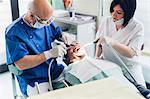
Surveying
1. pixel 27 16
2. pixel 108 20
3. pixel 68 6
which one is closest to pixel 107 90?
pixel 27 16

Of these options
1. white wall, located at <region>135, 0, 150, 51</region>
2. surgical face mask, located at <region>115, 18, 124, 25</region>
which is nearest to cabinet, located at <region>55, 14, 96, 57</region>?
white wall, located at <region>135, 0, 150, 51</region>

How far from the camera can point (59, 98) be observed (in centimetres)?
103

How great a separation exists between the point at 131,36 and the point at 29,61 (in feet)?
2.91

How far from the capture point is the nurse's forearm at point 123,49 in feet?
5.81

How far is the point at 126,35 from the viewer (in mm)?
1929

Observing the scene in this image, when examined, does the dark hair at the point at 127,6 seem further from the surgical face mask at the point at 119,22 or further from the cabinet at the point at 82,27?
the cabinet at the point at 82,27

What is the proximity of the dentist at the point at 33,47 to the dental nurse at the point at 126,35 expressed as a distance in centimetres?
43

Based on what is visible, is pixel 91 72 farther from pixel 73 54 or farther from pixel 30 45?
pixel 30 45

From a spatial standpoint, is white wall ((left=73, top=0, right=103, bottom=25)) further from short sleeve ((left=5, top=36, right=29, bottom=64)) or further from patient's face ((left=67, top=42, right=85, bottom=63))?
short sleeve ((left=5, top=36, right=29, bottom=64))

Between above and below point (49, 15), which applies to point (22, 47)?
below

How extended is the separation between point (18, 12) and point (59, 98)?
2.45 meters

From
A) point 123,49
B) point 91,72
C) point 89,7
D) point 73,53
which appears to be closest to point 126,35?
point 123,49

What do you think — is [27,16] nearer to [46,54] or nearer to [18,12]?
[46,54]

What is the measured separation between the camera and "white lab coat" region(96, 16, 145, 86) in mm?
1843
